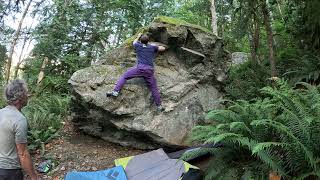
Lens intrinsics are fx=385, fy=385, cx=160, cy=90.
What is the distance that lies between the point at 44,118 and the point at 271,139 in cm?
552

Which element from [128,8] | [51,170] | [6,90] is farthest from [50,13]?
[6,90]

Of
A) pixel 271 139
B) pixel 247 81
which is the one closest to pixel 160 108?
pixel 247 81

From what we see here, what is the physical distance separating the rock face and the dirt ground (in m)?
0.20

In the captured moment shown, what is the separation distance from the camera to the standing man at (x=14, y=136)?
148 inches

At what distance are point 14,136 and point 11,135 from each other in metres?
0.03

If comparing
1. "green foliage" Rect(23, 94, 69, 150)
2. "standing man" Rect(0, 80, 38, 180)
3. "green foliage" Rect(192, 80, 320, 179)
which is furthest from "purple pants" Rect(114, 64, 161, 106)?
"standing man" Rect(0, 80, 38, 180)

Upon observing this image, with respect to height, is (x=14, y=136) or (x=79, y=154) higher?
(x=14, y=136)

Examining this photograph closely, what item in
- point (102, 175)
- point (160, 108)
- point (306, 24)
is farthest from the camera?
point (306, 24)

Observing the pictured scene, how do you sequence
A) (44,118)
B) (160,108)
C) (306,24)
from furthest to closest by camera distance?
(306,24), (44,118), (160,108)

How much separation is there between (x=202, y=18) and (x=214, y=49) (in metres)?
10.3

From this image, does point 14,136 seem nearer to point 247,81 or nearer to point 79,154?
point 79,154

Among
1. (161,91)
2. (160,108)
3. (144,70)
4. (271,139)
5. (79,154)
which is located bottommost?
(79,154)

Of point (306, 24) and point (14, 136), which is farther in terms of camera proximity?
point (306, 24)

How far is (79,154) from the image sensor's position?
25.5 feet
